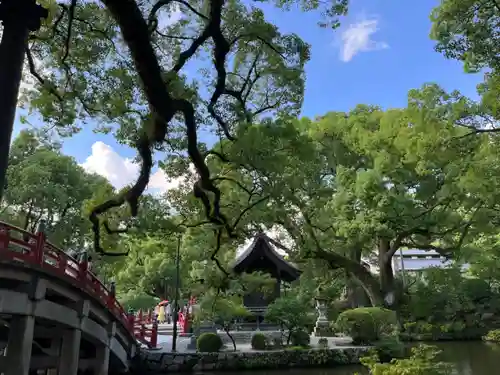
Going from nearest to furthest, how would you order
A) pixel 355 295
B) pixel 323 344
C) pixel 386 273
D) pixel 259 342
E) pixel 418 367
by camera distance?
pixel 418 367
pixel 259 342
pixel 323 344
pixel 386 273
pixel 355 295

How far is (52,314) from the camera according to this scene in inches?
405

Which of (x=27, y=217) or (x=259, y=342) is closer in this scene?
(x=259, y=342)

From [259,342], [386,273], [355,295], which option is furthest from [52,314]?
[355,295]

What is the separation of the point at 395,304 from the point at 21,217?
2106cm

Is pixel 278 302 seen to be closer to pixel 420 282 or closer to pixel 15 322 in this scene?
pixel 15 322

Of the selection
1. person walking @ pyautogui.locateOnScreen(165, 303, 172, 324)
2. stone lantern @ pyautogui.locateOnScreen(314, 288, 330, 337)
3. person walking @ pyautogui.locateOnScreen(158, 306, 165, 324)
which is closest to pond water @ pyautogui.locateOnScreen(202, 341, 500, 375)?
stone lantern @ pyautogui.locateOnScreen(314, 288, 330, 337)

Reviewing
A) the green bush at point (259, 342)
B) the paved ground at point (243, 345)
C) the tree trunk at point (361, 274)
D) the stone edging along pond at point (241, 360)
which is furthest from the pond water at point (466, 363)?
the tree trunk at point (361, 274)

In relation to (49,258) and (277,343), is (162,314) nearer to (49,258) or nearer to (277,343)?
(277,343)

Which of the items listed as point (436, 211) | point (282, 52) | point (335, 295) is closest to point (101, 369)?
point (282, 52)

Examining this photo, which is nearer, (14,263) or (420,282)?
(14,263)

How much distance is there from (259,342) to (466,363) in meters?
8.46

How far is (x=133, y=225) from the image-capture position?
13555mm

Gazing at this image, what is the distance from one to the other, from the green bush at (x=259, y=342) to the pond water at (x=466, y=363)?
1.75 m

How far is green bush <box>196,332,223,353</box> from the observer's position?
17.5m
